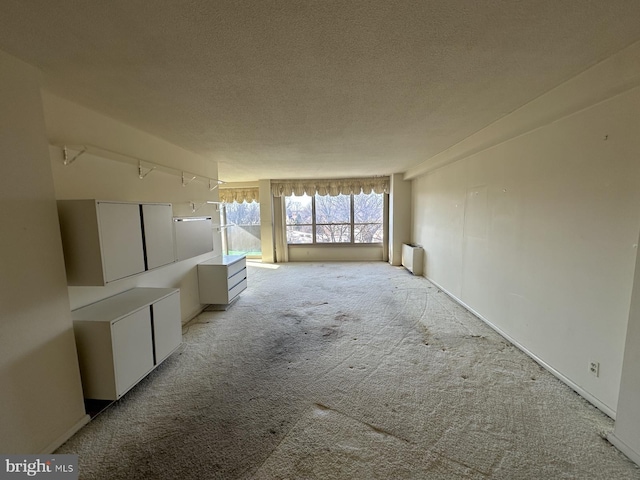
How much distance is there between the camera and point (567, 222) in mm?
1983

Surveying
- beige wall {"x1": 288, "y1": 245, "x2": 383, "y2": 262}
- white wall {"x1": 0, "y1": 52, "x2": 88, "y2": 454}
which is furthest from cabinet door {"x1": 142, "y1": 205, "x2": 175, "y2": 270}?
beige wall {"x1": 288, "y1": 245, "x2": 383, "y2": 262}

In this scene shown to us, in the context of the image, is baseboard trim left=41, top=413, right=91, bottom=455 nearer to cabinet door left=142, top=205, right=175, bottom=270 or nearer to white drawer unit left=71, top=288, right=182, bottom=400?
white drawer unit left=71, top=288, right=182, bottom=400

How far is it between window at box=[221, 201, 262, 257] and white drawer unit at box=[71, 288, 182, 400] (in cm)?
530

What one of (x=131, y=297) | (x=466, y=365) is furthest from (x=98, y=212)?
(x=466, y=365)

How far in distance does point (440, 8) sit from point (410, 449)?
229 centimetres

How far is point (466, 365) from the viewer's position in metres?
2.31

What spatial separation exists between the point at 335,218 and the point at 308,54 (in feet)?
19.0

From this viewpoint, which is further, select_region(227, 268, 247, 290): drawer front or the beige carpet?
select_region(227, 268, 247, 290): drawer front

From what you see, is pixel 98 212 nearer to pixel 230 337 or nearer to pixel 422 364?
pixel 230 337

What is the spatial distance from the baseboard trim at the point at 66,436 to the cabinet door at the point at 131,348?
24 centimetres

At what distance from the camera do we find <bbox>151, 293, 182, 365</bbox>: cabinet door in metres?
2.19

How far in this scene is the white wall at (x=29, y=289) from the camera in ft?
4.47

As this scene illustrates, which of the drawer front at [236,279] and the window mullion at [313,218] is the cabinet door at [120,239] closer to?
the drawer front at [236,279]

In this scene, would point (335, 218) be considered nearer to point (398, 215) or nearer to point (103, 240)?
point (398, 215)
